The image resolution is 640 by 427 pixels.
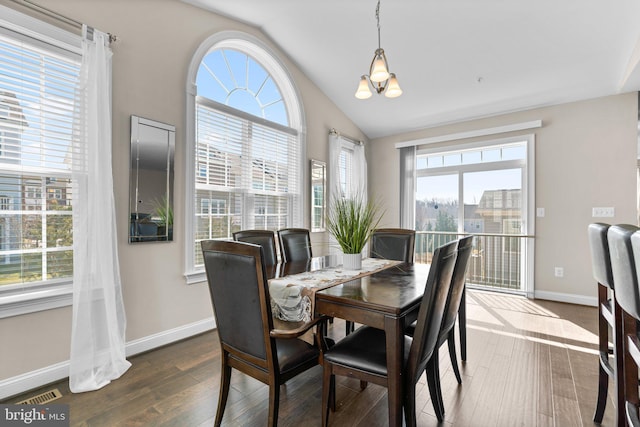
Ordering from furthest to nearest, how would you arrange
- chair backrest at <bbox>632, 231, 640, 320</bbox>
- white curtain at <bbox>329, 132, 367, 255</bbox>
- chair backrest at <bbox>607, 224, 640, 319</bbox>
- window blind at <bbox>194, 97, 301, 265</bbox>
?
white curtain at <bbox>329, 132, 367, 255</bbox> < window blind at <bbox>194, 97, 301, 265</bbox> < chair backrest at <bbox>607, 224, 640, 319</bbox> < chair backrest at <bbox>632, 231, 640, 320</bbox>

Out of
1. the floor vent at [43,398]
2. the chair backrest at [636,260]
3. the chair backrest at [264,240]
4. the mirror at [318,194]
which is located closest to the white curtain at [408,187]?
the mirror at [318,194]

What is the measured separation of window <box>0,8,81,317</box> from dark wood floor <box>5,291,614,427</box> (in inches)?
32.4

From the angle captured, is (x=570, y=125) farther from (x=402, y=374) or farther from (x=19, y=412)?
(x=19, y=412)

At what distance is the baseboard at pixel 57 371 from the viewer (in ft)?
6.17

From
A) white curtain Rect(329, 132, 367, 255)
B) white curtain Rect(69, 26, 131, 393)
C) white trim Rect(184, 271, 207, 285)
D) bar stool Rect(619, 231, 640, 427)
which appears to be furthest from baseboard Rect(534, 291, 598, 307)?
white curtain Rect(69, 26, 131, 393)

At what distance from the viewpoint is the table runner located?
161 centimetres

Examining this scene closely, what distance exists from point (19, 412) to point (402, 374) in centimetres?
215

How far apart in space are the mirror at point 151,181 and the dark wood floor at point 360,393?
1029 mm

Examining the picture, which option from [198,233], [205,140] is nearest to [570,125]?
[205,140]

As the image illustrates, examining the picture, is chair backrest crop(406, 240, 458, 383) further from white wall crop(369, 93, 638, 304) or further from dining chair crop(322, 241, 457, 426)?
white wall crop(369, 93, 638, 304)

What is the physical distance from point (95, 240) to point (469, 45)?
390 centimetres

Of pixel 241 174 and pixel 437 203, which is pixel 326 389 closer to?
pixel 241 174

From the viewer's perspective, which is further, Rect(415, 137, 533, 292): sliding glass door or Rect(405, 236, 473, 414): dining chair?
Rect(415, 137, 533, 292): sliding glass door

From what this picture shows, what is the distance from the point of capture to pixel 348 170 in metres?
5.09
